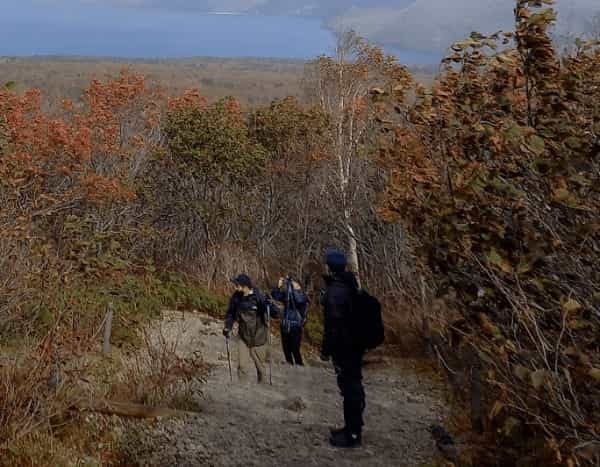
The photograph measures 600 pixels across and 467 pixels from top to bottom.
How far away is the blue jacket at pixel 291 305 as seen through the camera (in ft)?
37.0

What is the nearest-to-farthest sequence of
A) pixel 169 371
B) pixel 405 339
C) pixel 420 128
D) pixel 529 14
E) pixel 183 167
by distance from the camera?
pixel 529 14 < pixel 420 128 < pixel 169 371 < pixel 405 339 < pixel 183 167

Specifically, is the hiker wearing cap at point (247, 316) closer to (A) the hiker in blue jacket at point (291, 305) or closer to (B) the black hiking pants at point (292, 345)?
(A) the hiker in blue jacket at point (291, 305)

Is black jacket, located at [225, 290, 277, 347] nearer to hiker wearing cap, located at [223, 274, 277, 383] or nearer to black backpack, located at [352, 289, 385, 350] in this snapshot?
hiker wearing cap, located at [223, 274, 277, 383]

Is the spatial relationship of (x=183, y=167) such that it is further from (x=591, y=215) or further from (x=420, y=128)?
(x=591, y=215)

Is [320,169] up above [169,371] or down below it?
above

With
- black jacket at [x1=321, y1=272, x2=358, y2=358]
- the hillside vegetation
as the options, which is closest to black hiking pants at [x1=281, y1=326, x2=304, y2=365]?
the hillside vegetation

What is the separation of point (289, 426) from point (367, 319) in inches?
77.3

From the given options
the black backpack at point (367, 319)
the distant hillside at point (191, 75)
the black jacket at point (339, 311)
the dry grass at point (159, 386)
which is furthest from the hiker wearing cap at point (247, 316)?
the distant hillside at point (191, 75)

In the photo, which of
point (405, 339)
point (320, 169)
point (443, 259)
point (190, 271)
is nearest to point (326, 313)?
point (443, 259)

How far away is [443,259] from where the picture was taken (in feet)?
15.8

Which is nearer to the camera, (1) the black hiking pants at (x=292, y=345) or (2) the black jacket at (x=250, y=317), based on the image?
(2) the black jacket at (x=250, y=317)

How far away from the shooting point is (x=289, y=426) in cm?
765

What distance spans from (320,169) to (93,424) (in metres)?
14.8

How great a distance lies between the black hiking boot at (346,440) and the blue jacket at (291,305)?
442 centimetres
